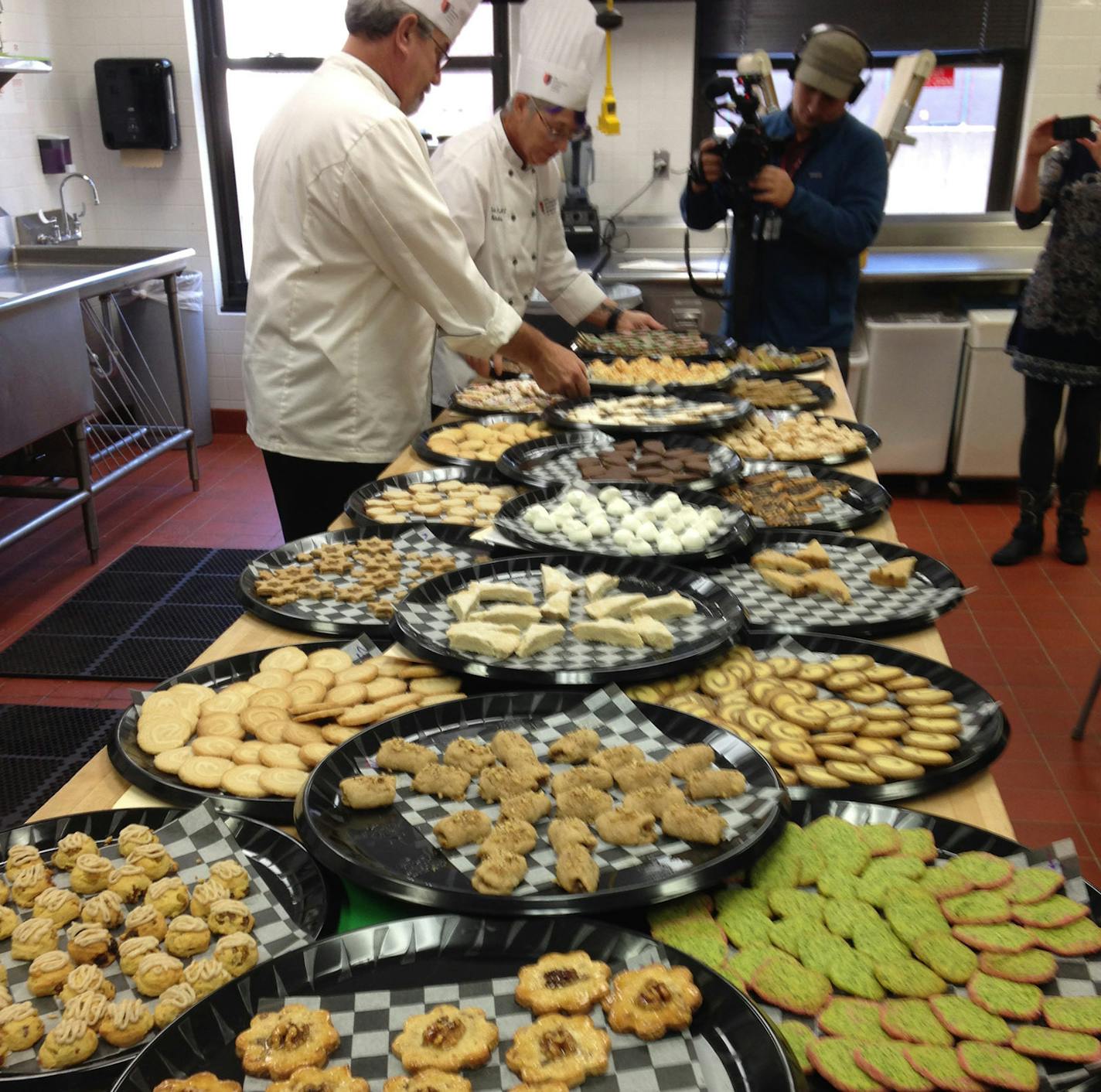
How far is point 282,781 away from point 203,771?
0.09 metres

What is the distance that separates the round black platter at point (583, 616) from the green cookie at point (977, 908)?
487 millimetres

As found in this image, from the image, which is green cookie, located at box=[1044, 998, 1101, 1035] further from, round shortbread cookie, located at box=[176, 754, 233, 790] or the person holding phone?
the person holding phone

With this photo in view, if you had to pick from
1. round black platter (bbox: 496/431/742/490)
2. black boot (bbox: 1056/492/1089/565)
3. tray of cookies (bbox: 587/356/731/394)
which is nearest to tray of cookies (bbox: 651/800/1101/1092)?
round black platter (bbox: 496/431/742/490)

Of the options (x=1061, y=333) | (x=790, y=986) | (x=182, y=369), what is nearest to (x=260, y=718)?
(x=790, y=986)

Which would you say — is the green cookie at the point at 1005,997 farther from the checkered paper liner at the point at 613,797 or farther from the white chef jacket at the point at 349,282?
the white chef jacket at the point at 349,282

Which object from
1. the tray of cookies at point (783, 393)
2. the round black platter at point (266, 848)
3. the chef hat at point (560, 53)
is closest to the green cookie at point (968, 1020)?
the round black platter at point (266, 848)

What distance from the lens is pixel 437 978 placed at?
0.96 metres

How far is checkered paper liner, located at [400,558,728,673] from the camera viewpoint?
4.83 ft

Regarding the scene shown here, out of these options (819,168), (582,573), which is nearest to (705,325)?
(819,168)

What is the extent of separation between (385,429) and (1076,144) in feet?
9.52

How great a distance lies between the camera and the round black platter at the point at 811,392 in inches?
116

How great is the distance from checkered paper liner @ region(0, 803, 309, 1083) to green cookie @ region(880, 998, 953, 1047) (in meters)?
0.50

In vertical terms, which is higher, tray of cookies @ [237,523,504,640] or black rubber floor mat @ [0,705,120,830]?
tray of cookies @ [237,523,504,640]

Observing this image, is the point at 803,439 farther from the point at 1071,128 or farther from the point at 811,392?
the point at 1071,128
